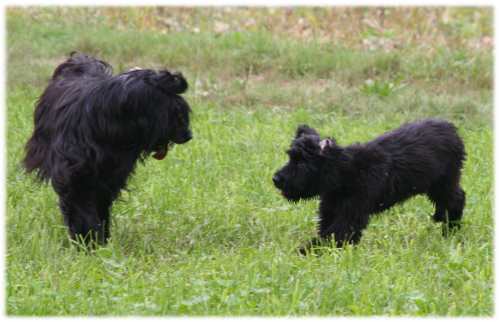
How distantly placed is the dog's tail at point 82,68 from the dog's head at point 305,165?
1579 millimetres

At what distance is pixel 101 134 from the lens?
6.73 metres

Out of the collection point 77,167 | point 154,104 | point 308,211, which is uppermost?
point 154,104

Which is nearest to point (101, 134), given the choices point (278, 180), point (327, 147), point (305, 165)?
point (278, 180)

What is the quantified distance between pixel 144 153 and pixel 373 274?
6.55ft

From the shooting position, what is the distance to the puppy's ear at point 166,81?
671cm

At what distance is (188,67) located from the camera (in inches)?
551

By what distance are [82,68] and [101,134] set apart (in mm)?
962

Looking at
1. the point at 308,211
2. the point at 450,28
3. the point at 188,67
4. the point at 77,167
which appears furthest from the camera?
the point at 450,28

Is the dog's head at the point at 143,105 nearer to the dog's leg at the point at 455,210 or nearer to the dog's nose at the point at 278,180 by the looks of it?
the dog's nose at the point at 278,180

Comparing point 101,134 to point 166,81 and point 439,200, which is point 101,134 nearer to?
point 166,81

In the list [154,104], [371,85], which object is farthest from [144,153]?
[371,85]

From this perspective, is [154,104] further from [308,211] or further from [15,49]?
[15,49]

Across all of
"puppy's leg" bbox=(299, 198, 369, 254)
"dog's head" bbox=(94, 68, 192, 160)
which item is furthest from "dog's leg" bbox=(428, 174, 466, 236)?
"dog's head" bbox=(94, 68, 192, 160)

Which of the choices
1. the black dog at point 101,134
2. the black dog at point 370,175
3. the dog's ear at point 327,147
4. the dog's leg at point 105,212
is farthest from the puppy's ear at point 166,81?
the dog's ear at point 327,147
